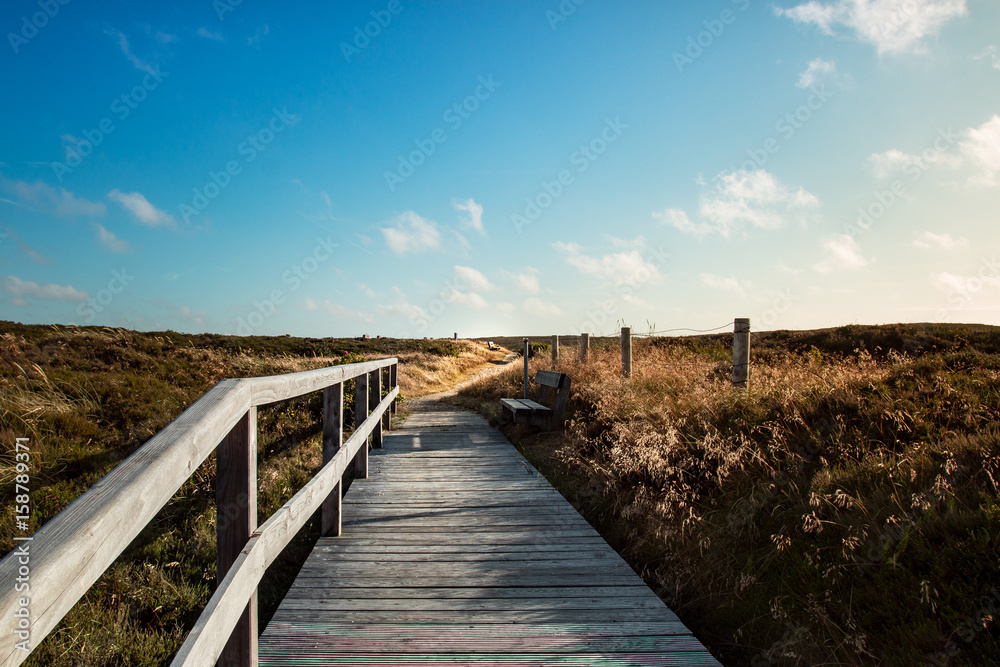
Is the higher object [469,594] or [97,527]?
[97,527]

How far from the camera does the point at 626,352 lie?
29.0ft

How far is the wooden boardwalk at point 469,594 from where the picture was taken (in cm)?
233

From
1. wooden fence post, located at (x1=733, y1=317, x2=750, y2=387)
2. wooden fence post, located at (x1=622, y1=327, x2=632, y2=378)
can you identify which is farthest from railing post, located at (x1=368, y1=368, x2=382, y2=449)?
wooden fence post, located at (x1=733, y1=317, x2=750, y2=387)

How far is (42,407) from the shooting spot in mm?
4711

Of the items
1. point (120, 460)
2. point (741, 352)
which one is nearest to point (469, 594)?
point (120, 460)

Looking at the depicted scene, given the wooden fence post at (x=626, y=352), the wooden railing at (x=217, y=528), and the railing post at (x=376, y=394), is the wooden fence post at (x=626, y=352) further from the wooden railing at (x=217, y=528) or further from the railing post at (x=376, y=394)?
the wooden railing at (x=217, y=528)

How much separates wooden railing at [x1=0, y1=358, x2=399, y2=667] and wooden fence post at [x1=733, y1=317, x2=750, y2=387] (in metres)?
5.50

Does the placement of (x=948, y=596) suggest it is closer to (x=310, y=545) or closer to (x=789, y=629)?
(x=789, y=629)

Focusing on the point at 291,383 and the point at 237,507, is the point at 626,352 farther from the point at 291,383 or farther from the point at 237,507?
the point at 237,507

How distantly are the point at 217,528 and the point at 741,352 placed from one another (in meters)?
6.29

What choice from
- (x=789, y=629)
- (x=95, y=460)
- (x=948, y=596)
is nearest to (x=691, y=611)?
(x=789, y=629)

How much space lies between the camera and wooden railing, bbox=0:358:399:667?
768mm

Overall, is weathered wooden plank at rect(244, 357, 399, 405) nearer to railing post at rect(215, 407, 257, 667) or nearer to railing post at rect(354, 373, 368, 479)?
railing post at rect(215, 407, 257, 667)

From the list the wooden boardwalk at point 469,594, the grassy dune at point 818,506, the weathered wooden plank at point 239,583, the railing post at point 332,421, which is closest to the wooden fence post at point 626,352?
the grassy dune at point 818,506
